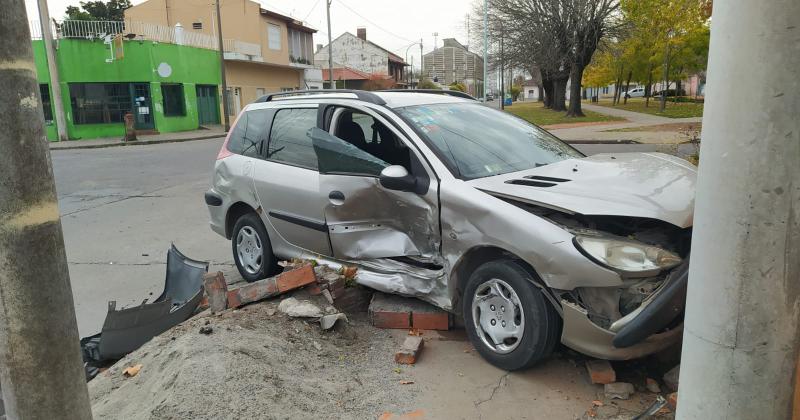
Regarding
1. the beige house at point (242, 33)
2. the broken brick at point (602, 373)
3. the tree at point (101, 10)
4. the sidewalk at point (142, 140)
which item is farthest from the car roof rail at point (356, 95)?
the tree at point (101, 10)

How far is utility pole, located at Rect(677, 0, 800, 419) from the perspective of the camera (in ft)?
5.56

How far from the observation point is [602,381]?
3.41 meters

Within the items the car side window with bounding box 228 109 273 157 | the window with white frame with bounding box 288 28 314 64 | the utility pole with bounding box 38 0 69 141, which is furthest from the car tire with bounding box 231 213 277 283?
the window with white frame with bounding box 288 28 314 64

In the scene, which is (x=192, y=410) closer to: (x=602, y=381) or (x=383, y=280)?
(x=383, y=280)

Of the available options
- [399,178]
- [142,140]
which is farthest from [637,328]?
[142,140]

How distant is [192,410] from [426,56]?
128003mm

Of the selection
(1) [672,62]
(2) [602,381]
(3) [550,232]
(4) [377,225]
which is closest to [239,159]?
(4) [377,225]

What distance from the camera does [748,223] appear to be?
69.5 inches

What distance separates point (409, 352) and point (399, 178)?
1.16 m

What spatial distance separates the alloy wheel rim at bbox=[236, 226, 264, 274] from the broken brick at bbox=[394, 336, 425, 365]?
2.07 metres

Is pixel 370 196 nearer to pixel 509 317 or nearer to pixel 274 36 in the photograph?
pixel 509 317

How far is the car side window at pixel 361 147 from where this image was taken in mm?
4469

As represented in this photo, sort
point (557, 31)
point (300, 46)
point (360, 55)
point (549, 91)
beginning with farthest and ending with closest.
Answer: point (360, 55) < point (300, 46) < point (549, 91) < point (557, 31)

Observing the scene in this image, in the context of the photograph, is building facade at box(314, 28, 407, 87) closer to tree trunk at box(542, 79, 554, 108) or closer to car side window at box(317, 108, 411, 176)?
tree trunk at box(542, 79, 554, 108)
